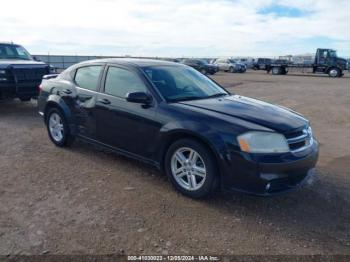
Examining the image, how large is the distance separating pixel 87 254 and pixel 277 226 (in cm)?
195

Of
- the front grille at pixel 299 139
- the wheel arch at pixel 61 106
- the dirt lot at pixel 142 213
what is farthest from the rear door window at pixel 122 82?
the front grille at pixel 299 139

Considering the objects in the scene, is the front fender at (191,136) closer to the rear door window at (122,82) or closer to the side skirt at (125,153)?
the side skirt at (125,153)

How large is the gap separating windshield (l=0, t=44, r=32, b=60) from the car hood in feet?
27.7

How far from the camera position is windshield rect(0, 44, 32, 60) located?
10.6m

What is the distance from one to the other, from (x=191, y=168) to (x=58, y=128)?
3103 millimetres

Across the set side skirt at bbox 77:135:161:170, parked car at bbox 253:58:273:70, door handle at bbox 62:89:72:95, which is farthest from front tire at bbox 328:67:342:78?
side skirt at bbox 77:135:161:170

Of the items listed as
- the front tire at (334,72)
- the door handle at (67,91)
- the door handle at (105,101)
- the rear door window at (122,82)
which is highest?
the front tire at (334,72)

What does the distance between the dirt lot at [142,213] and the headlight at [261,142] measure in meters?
0.76

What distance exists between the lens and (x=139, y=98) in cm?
441

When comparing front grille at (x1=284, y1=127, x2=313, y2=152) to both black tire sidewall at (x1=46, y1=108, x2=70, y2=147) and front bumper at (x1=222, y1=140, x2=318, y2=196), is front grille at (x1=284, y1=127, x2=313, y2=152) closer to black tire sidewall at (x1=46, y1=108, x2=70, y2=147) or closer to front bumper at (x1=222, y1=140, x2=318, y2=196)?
front bumper at (x1=222, y1=140, x2=318, y2=196)

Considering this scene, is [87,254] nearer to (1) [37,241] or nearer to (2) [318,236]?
(1) [37,241]

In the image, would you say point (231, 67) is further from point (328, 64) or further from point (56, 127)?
point (56, 127)

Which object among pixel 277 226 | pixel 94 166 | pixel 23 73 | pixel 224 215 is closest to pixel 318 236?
pixel 277 226

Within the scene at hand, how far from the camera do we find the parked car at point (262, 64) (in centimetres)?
4078
